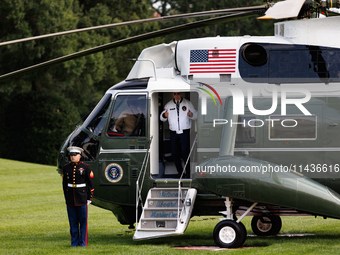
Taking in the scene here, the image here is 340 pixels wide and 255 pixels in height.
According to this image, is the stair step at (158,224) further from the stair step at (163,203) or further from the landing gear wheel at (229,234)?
the landing gear wheel at (229,234)

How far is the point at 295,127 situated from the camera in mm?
8883

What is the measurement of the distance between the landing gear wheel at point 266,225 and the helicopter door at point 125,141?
2.64 meters

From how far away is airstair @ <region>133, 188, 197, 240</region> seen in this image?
8.66 meters

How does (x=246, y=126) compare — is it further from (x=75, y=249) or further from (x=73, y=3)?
(x=73, y=3)

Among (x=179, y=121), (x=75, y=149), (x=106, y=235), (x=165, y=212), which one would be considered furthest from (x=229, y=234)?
(x=106, y=235)

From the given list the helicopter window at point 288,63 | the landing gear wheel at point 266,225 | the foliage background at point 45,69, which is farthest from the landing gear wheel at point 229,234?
the foliage background at point 45,69

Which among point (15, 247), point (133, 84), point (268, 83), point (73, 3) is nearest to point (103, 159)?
point (133, 84)

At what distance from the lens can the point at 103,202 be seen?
31.2 ft

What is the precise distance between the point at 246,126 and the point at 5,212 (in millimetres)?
8397

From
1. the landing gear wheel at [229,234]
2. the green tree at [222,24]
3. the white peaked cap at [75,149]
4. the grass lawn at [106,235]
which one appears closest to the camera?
the landing gear wheel at [229,234]

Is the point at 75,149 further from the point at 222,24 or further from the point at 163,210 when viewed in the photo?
the point at 222,24

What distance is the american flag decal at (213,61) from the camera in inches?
363

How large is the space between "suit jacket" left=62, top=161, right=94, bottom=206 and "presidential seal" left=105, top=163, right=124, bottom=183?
0.44 m

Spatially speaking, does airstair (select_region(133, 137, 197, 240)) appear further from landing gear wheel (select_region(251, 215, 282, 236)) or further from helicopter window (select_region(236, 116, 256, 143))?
landing gear wheel (select_region(251, 215, 282, 236))
